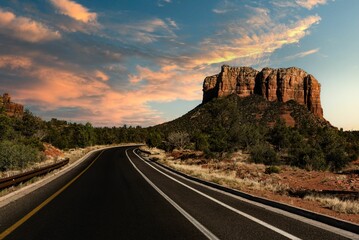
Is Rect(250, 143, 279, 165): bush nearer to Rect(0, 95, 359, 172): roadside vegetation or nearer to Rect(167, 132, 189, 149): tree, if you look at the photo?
Rect(0, 95, 359, 172): roadside vegetation

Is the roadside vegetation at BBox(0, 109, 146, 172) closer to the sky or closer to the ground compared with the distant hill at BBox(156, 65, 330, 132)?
closer to the ground

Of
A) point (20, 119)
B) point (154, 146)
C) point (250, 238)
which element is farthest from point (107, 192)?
point (154, 146)

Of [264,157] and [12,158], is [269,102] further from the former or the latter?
[12,158]

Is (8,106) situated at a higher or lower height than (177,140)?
higher

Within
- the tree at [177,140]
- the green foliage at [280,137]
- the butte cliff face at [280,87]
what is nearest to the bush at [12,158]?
the tree at [177,140]

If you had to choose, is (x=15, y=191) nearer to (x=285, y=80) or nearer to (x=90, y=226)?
(x=90, y=226)

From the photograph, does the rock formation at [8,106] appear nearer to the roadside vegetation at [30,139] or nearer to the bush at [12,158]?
the roadside vegetation at [30,139]

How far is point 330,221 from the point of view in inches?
329

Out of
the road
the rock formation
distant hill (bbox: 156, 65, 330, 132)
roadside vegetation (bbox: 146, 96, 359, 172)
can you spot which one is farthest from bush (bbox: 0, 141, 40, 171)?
distant hill (bbox: 156, 65, 330, 132)

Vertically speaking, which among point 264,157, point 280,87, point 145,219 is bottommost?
point 145,219

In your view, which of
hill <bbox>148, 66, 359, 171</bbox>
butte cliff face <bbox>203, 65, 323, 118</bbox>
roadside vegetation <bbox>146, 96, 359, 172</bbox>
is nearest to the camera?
roadside vegetation <bbox>146, 96, 359, 172</bbox>

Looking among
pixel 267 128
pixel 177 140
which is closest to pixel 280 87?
pixel 267 128

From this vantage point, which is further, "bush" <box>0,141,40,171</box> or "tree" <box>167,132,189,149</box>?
"tree" <box>167,132,189,149</box>

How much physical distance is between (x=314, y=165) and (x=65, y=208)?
1366 inches
